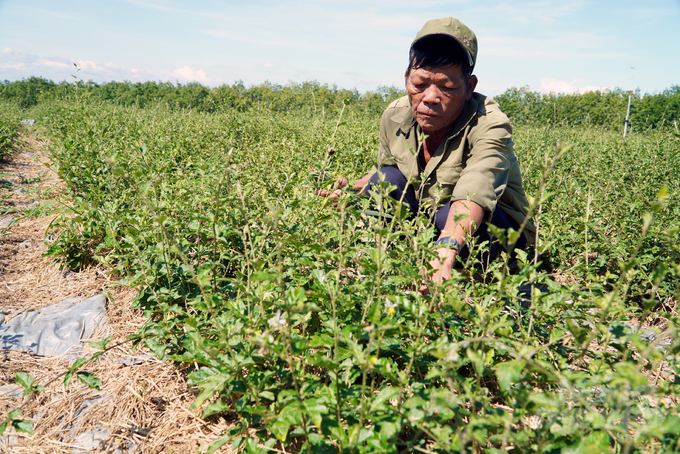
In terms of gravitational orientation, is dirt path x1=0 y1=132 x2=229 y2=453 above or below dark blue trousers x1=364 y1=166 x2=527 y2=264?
below

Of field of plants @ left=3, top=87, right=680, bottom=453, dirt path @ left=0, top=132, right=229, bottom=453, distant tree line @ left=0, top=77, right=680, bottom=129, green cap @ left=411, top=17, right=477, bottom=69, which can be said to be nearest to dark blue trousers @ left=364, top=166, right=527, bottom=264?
field of plants @ left=3, top=87, right=680, bottom=453

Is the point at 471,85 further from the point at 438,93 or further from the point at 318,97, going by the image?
the point at 318,97

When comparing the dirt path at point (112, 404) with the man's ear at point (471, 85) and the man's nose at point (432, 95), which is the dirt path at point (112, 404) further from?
the man's ear at point (471, 85)

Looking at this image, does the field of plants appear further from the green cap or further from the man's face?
the green cap

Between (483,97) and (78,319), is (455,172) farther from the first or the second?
(78,319)

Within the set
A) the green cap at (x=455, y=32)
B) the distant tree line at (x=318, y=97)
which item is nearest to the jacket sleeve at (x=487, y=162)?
the green cap at (x=455, y=32)

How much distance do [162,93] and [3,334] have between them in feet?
96.5

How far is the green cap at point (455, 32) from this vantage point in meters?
2.55

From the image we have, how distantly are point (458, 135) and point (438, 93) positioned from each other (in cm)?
41

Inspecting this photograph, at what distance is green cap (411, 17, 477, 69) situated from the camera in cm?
255

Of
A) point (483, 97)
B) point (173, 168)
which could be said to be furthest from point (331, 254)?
point (173, 168)

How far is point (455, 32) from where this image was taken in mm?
2557

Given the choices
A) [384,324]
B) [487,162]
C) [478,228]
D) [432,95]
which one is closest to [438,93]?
[432,95]

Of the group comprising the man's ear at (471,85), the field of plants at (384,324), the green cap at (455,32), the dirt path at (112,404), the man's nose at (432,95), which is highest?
the green cap at (455,32)
